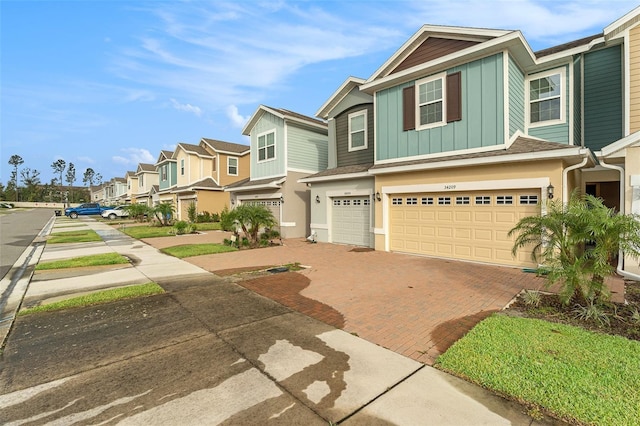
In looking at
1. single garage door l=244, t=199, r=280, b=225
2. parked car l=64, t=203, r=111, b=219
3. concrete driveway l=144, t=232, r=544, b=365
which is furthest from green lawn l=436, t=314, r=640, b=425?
parked car l=64, t=203, r=111, b=219

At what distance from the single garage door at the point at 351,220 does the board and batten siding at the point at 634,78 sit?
8.55 m

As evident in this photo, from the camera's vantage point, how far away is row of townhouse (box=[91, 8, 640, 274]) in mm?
8523

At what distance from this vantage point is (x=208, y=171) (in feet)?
90.0

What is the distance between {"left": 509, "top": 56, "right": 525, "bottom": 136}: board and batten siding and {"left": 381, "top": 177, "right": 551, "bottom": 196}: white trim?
1667 millimetres

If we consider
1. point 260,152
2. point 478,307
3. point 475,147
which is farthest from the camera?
point 260,152

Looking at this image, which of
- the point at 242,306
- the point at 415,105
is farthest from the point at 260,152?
the point at 242,306

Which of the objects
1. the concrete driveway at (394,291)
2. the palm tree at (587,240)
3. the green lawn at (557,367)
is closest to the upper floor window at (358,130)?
the concrete driveway at (394,291)

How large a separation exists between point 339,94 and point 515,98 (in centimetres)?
778

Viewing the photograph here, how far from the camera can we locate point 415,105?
424 inches

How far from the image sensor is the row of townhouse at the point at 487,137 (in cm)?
852

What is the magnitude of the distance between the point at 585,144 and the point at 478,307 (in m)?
9.11

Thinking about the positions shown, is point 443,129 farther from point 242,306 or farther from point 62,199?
point 62,199

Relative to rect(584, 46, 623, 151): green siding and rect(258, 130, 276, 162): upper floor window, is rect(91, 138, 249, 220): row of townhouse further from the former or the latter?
rect(584, 46, 623, 151): green siding

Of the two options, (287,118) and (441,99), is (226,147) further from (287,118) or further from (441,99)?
(441,99)
